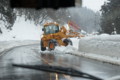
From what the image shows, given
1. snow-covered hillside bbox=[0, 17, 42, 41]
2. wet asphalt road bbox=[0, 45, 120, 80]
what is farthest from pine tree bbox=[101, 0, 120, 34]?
wet asphalt road bbox=[0, 45, 120, 80]

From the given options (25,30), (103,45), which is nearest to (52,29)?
(103,45)

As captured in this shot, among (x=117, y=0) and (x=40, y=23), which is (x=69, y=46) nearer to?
(x=117, y=0)

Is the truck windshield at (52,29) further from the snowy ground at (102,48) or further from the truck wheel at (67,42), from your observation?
the snowy ground at (102,48)

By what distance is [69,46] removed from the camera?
110 feet

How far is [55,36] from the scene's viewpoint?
35219 mm

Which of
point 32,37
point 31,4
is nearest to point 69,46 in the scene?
point 31,4

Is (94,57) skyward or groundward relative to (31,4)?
groundward

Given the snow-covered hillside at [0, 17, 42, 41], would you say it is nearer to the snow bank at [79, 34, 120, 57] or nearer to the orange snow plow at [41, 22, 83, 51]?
the orange snow plow at [41, 22, 83, 51]

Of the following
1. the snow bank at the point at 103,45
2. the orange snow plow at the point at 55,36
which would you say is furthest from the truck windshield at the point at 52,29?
the snow bank at the point at 103,45

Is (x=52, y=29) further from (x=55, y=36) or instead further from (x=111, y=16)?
(x=111, y=16)

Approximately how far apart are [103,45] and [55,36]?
1354 cm

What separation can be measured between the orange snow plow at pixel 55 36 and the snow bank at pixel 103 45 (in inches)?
283

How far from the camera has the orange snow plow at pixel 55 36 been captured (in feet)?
114

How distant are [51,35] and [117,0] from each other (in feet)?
103
